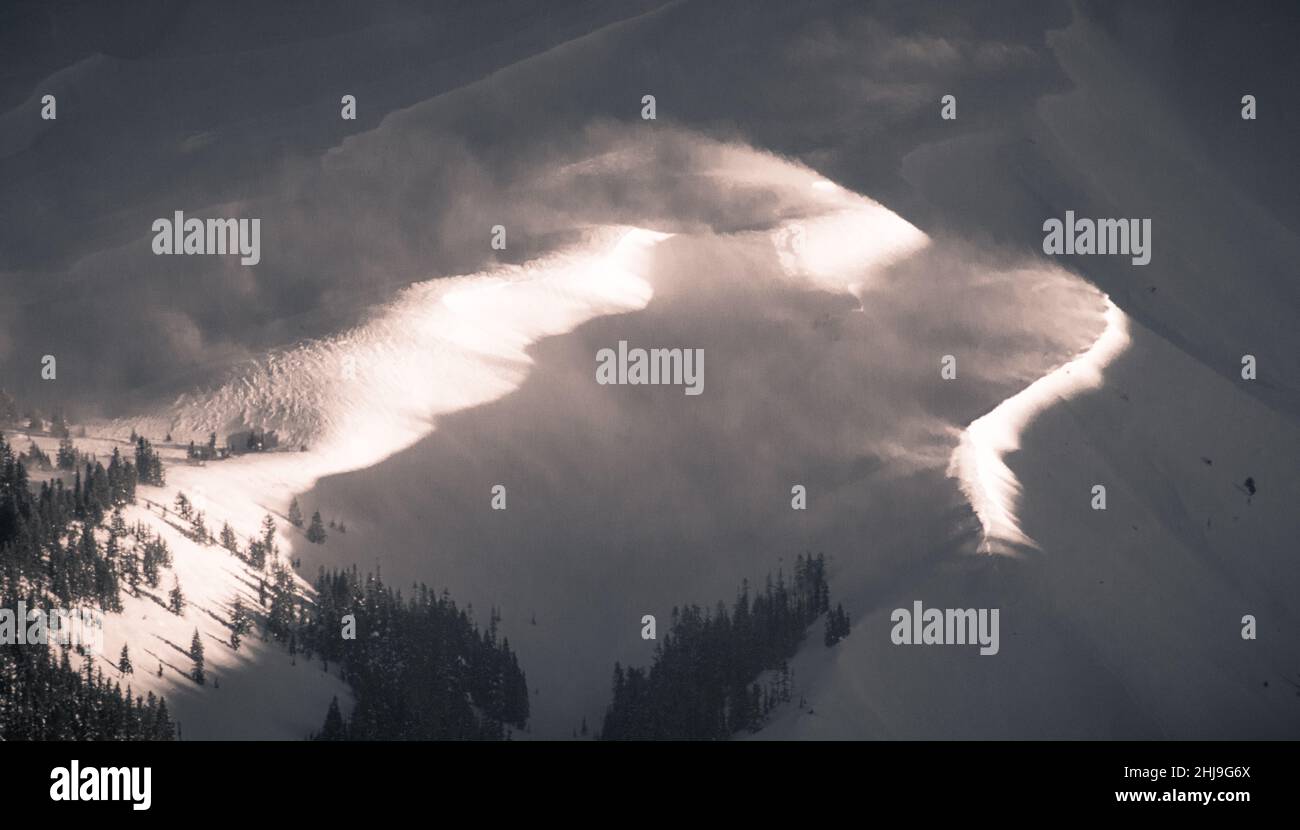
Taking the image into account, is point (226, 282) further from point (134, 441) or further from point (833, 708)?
point (833, 708)

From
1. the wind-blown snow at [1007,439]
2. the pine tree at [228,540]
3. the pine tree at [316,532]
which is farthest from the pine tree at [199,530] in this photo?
the wind-blown snow at [1007,439]

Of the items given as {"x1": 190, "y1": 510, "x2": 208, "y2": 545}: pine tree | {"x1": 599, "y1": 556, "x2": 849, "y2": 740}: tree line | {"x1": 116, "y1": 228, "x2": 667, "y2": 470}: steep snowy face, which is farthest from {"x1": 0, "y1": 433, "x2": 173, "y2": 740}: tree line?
{"x1": 116, "y1": 228, "x2": 667, "y2": 470}: steep snowy face

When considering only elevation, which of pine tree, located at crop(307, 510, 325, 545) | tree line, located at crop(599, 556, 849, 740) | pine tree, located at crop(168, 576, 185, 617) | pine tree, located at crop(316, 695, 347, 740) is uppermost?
pine tree, located at crop(307, 510, 325, 545)

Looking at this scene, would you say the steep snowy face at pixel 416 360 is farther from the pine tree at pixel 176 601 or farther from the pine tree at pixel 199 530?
the pine tree at pixel 176 601

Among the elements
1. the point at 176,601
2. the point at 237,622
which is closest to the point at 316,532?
the point at 237,622

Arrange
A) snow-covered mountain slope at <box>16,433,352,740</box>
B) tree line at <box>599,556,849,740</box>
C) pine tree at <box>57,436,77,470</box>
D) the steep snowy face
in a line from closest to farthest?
snow-covered mountain slope at <box>16,433,352,740</box> → tree line at <box>599,556,849,740</box> → pine tree at <box>57,436,77,470</box> → the steep snowy face

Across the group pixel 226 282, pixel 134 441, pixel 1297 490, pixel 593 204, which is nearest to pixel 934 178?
pixel 593 204

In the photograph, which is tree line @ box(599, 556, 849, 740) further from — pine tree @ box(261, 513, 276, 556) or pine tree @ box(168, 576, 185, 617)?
pine tree @ box(168, 576, 185, 617)
